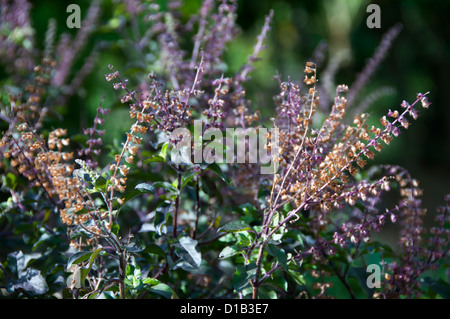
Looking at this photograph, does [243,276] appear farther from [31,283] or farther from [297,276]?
[31,283]

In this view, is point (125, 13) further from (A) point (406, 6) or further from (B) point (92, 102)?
(A) point (406, 6)

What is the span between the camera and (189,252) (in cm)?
90

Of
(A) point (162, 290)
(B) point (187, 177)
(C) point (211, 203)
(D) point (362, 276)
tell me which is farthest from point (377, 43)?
(A) point (162, 290)

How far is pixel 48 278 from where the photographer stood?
1.04 metres

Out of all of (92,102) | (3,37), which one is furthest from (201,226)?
(92,102)

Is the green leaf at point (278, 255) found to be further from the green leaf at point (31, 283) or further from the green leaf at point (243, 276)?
the green leaf at point (31, 283)

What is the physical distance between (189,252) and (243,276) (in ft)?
0.38

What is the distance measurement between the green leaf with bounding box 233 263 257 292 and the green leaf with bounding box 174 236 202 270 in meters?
0.08

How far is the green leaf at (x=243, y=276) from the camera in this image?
2.78 feet

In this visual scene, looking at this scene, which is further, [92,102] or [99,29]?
[92,102]

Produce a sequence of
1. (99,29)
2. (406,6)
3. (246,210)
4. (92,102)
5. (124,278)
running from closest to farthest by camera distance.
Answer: (124,278) → (246,210) → (99,29) → (92,102) → (406,6)

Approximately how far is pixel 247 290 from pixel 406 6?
6.44 metres

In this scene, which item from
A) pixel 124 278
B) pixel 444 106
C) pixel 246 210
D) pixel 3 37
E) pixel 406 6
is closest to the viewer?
pixel 124 278

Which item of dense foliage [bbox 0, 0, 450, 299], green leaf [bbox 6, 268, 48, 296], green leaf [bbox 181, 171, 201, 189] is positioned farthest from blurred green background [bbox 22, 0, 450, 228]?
green leaf [bbox 6, 268, 48, 296]
